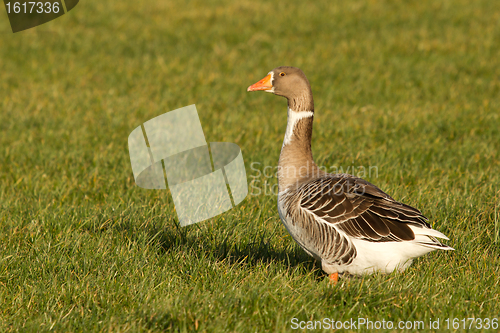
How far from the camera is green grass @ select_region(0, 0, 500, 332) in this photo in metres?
4.07

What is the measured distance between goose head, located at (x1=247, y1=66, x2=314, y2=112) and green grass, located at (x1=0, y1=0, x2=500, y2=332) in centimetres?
142

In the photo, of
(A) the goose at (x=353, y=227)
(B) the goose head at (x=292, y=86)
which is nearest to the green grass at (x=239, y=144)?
(A) the goose at (x=353, y=227)

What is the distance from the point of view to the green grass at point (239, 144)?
13.4 feet

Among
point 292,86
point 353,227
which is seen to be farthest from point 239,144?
point 353,227

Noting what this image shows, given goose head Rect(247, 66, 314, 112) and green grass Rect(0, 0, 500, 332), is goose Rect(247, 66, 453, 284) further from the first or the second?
goose head Rect(247, 66, 314, 112)

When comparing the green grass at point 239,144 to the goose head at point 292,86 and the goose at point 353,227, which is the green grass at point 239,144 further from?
the goose head at point 292,86

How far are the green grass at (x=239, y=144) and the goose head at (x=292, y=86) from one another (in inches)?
A: 56.0

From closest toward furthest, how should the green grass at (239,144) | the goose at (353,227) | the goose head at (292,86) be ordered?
the green grass at (239,144)
the goose at (353,227)
the goose head at (292,86)

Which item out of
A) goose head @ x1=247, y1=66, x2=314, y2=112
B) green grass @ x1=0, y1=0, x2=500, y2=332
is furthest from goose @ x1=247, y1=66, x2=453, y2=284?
goose head @ x1=247, y1=66, x2=314, y2=112

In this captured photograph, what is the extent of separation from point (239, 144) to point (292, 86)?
3.48m

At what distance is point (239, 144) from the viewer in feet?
27.9

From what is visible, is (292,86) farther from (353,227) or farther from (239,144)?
(239,144)

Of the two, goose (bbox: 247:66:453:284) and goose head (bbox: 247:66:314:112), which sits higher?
goose head (bbox: 247:66:314:112)

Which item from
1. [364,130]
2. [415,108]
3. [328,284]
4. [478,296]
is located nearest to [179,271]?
[328,284]
